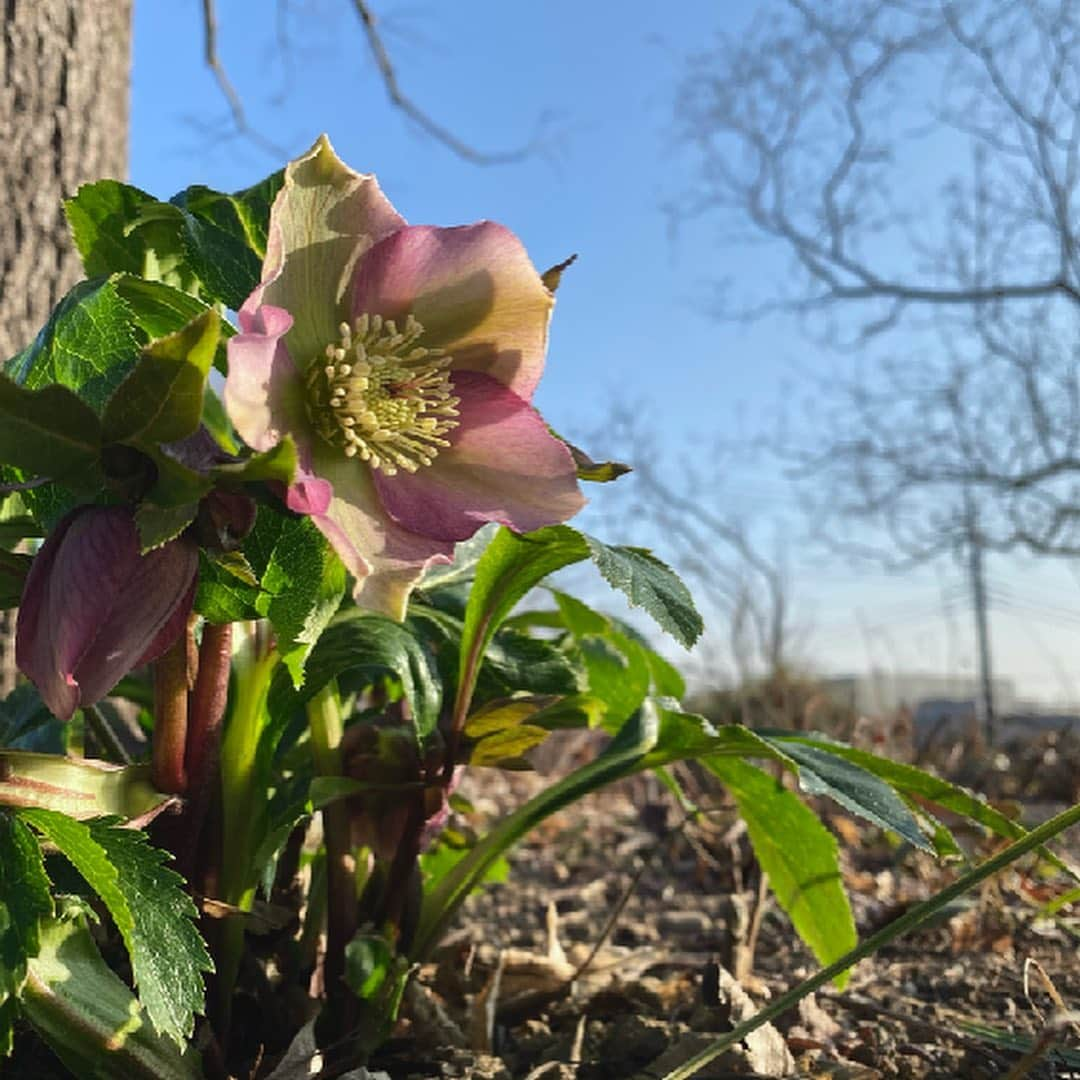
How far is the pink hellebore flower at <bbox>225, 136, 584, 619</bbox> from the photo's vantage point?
1.81 ft

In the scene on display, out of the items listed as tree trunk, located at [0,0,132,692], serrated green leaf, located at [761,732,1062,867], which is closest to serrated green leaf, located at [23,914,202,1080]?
serrated green leaf, located at [761,732,1062,867]

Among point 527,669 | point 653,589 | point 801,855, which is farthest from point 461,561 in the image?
point 801,855

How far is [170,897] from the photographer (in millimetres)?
561

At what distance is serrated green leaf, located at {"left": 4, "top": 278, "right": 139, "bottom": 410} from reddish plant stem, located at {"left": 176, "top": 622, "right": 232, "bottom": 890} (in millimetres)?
160

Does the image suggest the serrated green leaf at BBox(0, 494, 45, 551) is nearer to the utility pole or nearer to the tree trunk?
the tree trunk

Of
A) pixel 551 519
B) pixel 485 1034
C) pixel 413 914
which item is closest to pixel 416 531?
pixel 551 519

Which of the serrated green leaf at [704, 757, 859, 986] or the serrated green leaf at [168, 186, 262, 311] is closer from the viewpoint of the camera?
the serrated green leaf at [168, 186, 262, 311]

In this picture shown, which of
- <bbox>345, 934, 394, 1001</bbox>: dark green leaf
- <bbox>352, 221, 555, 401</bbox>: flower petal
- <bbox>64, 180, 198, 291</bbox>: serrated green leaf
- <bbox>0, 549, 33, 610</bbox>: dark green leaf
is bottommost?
<bbox>345, 934, 394, 1001</bbox>: dark green leaf

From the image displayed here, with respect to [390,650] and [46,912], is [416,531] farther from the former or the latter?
[46,912]

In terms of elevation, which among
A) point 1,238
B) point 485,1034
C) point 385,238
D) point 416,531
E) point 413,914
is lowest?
point 485,1034

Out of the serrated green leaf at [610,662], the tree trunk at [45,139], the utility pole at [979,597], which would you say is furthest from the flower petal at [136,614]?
the utility pole at [979,597]

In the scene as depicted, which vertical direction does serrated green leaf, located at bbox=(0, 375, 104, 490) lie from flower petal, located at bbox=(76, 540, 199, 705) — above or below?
above

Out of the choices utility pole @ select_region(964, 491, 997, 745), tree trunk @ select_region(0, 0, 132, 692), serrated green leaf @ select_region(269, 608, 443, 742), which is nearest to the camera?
serrated green leaf @ select_region(269, 608, 443, 742)

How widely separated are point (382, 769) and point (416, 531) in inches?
10.0
